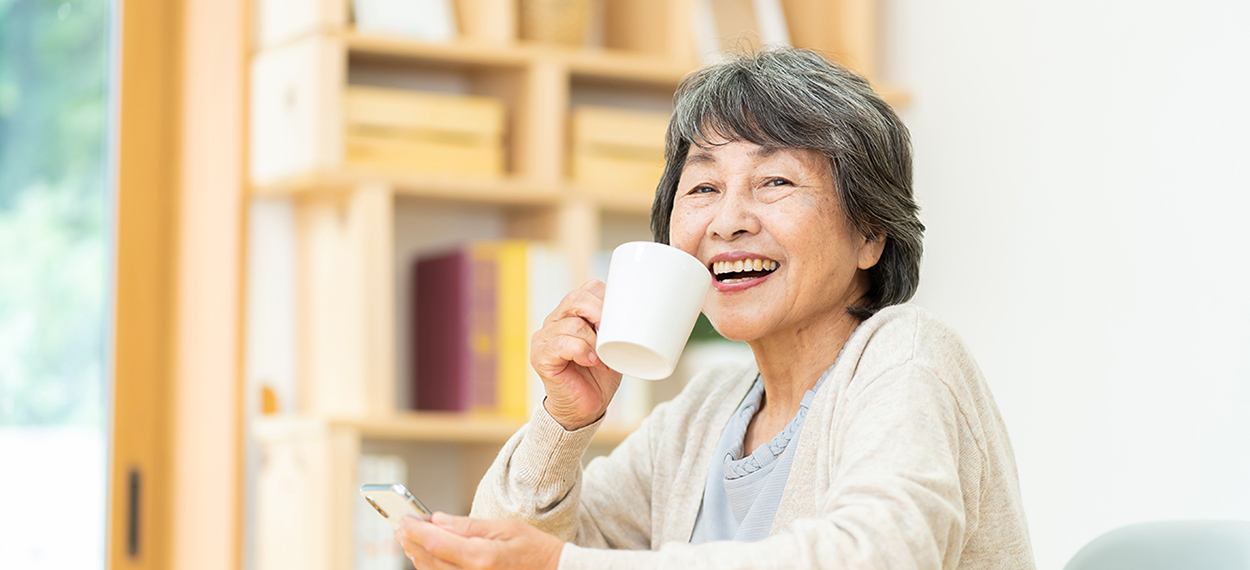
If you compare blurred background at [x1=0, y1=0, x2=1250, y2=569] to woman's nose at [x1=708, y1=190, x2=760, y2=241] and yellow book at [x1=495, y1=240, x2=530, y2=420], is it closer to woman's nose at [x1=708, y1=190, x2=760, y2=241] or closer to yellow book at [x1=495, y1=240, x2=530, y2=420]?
yellow book at [x1=495, y1=240, x2=530, y2=420]

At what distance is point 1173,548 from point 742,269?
0.43m

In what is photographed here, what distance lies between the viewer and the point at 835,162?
1183 millimetres

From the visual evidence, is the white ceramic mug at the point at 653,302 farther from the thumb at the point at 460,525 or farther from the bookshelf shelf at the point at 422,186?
the bookshelf shelf at the point at 422,186

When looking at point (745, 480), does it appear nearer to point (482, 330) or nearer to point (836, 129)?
point (836, 129)

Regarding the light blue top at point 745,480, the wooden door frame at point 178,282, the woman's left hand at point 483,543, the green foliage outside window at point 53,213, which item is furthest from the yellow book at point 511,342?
the woman's left hand at point 483,543

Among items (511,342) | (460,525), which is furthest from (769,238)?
(511,342)

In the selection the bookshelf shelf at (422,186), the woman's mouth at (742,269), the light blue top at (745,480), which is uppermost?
the bookshelf shelf at (422,186)

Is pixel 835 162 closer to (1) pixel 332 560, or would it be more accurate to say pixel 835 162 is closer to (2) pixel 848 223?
(2) pixel 848 223

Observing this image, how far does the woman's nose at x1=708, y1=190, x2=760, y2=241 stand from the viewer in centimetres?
118

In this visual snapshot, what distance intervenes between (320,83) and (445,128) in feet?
0.82

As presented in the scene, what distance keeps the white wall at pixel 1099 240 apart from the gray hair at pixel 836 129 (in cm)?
68

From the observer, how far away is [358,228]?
242cm

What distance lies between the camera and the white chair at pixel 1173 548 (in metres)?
1.09

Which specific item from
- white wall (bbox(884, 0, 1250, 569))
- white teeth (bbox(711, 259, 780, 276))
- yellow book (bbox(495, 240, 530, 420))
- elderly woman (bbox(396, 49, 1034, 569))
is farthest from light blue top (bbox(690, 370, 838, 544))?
yellow book (bbox(495, 240, 530, 420))
